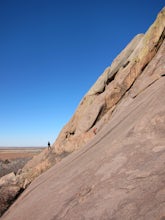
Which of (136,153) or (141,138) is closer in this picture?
(136,153)

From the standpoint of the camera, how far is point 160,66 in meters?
10.6

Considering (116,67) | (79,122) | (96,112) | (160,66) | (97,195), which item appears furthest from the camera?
(116,67)

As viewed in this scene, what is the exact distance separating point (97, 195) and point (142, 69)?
9.32 metres

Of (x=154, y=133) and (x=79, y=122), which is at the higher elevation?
(x=79, y=122)

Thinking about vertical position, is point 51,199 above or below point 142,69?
below

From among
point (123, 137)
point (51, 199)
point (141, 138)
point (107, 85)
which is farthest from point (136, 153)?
point (107, 85)

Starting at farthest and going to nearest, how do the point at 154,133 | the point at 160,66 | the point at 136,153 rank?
1. the point at 160,66
2. the point at 154,133
3. the point at 136,153

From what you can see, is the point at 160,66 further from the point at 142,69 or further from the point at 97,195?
the point at 97,195

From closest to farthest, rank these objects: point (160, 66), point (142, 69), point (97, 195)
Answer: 1. point (97, 195)
2. point (160, 66)
3. point (142, 69)

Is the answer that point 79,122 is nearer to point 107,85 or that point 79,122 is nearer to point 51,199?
point 107,85

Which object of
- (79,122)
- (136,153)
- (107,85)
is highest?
(107,85)

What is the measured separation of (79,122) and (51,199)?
921 centimetres

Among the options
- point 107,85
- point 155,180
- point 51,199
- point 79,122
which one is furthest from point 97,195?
point 107,85

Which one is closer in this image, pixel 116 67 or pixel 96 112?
pixel 96 112
